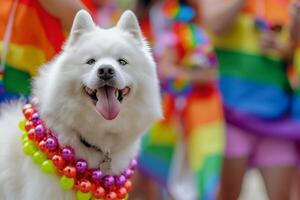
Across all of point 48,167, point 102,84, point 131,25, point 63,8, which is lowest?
point 48,167

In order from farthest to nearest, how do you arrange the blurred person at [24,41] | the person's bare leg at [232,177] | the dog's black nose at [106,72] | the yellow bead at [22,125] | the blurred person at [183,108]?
1. the blurred person at [183,108]
2. the person's bare leg at [232,177]
3. the blurred person at [24,41]
4. the yellow bead at [22,125]
5. the dog's black nose at [106,72]

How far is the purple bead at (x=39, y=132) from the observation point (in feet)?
9.92

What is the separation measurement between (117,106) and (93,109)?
12 centimetres

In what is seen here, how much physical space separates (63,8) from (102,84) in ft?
1.46

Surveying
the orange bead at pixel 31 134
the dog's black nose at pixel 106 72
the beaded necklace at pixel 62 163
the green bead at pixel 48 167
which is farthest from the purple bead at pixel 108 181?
the dog's black nose at pixel 106 72

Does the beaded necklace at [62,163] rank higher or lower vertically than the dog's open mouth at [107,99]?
lower

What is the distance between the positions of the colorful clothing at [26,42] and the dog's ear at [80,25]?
0.29 m

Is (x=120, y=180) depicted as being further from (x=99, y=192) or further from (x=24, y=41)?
(x=24, y=41)

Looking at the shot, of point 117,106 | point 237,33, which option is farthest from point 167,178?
point 117,106

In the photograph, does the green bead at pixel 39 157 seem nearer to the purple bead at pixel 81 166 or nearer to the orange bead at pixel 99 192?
the purple bead at pixel 81 166

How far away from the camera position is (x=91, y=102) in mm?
2957

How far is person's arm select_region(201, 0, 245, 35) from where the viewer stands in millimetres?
4746

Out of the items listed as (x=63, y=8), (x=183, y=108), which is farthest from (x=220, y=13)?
(x=63, y=8)

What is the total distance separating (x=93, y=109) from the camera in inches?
116
